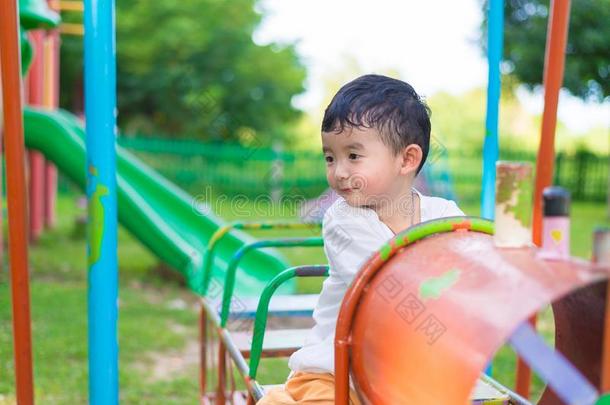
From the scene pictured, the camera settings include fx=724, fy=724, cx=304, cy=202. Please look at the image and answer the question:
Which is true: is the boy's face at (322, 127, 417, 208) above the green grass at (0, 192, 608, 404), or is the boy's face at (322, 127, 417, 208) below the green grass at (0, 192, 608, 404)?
above

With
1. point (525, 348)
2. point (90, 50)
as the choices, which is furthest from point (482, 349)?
point (90, 50)

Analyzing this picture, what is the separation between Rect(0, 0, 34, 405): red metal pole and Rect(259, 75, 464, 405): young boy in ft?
Result: 2.34

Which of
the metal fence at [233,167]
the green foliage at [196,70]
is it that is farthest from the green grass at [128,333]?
the green foliage at [196,70]

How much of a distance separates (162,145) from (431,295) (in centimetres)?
1156

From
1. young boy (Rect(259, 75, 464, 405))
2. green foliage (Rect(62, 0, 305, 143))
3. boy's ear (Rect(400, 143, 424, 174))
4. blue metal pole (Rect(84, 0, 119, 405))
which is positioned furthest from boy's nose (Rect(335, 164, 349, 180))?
green foliage (Rect(62, 0, 305, 143))

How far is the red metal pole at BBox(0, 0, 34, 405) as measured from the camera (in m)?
1.82

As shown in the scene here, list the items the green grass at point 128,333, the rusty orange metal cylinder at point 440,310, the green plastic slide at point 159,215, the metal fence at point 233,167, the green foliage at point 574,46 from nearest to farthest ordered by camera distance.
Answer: the rusty orange metal cylinder at point 440,310 → the green grass at point 128,333 → the green plastic slide at point 159,215 → the metal fence at point 233,167 → the green foliage at point 574,46

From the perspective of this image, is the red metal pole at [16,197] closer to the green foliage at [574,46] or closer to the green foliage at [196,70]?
the green foliage at [574,46]

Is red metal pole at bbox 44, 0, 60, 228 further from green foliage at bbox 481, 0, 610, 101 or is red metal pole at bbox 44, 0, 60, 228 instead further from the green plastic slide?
green foliage at bbox 481, 0, 610, 101

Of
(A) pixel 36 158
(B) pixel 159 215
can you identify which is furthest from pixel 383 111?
(A) pixel 36 158

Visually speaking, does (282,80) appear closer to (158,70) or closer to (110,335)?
(158,70)

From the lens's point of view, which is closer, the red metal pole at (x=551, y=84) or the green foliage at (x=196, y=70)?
the red metal pole at (x=551, y=84)

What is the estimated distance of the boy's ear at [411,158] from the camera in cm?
161

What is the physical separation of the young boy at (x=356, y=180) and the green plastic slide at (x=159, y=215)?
2910mm
